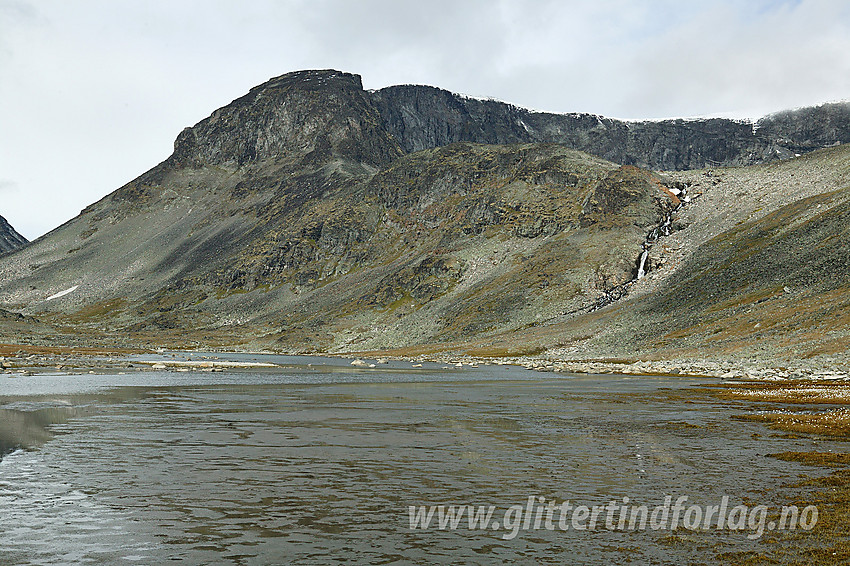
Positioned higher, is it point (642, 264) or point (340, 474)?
point (642, 264)

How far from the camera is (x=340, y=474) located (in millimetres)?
Result: 23281

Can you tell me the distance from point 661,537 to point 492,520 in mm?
4238

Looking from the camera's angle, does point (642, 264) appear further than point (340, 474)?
Yes

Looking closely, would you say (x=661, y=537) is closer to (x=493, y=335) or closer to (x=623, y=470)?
(x=623, y=470)

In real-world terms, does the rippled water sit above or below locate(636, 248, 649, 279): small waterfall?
below

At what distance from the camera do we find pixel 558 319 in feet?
546

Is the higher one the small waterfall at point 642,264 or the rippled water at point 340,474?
the small waterfall at point 642,264

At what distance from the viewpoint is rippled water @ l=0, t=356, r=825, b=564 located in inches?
589

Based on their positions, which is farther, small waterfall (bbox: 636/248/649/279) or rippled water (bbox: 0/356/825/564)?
small waterfall (bbox: 636/248/649/279)

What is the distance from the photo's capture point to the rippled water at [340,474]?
1497 cm

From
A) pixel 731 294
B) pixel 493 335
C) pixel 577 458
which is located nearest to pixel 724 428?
pixel 577 458

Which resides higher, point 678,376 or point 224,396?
point 224,396

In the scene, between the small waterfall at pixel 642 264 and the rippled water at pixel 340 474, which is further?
the small waterfall at pixel 642 264

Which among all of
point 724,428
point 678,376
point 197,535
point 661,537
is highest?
point 197,535
